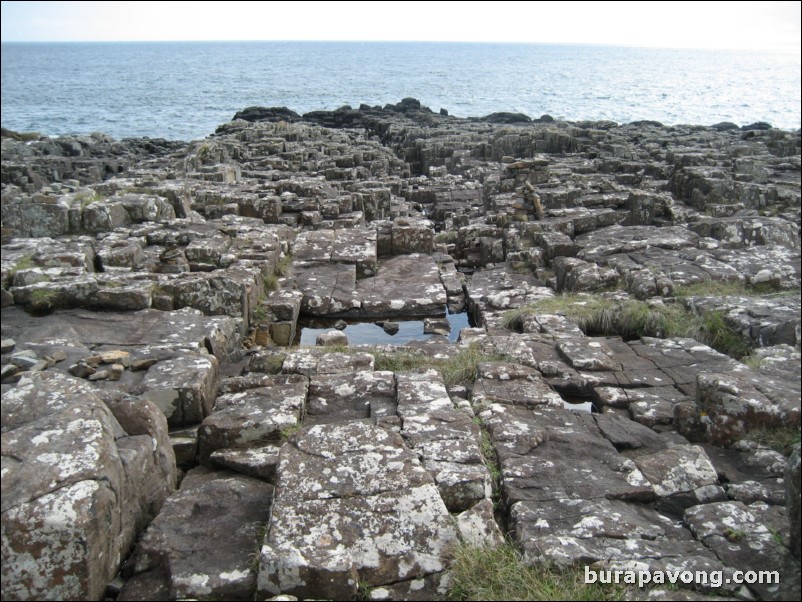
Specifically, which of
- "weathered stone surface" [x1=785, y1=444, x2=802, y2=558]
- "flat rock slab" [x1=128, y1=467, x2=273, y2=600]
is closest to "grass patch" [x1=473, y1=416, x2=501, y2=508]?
"flat rock slab" [x1=128, y1=467, x2=273, y2=600]

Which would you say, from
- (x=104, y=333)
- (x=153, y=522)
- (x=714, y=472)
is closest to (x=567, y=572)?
(x=714, y=472)

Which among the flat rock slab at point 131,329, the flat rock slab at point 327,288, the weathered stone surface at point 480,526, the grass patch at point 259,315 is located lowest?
the flat rock slab at point 327,288

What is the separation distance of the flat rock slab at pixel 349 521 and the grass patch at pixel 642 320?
17.3ft

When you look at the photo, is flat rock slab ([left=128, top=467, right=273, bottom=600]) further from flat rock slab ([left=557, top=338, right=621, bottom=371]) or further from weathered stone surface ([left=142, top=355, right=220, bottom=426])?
flat rock slab ([left=557, top=338, right=621, bottom=371])

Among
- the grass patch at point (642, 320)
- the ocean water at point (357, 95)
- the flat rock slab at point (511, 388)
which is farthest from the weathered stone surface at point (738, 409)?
the ocean water at point (357, 95)

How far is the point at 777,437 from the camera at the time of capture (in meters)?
5.67

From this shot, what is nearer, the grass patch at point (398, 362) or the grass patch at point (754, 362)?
the grass patch at point (754, 362)

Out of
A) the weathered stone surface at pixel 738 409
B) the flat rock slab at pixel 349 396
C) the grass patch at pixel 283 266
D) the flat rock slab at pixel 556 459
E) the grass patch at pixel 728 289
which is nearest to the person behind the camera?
the flat rock slab at pixel 556 459

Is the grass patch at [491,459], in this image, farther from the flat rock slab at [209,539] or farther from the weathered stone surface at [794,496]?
the weathered stone surface at [794,496]

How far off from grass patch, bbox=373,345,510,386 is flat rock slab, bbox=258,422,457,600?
2450mm

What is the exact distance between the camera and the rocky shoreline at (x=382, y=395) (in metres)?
3.99

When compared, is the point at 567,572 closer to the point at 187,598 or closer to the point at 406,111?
the point at 187,598

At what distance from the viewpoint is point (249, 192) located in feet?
54.0

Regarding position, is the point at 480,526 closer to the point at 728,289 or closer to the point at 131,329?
the point at 131,329
